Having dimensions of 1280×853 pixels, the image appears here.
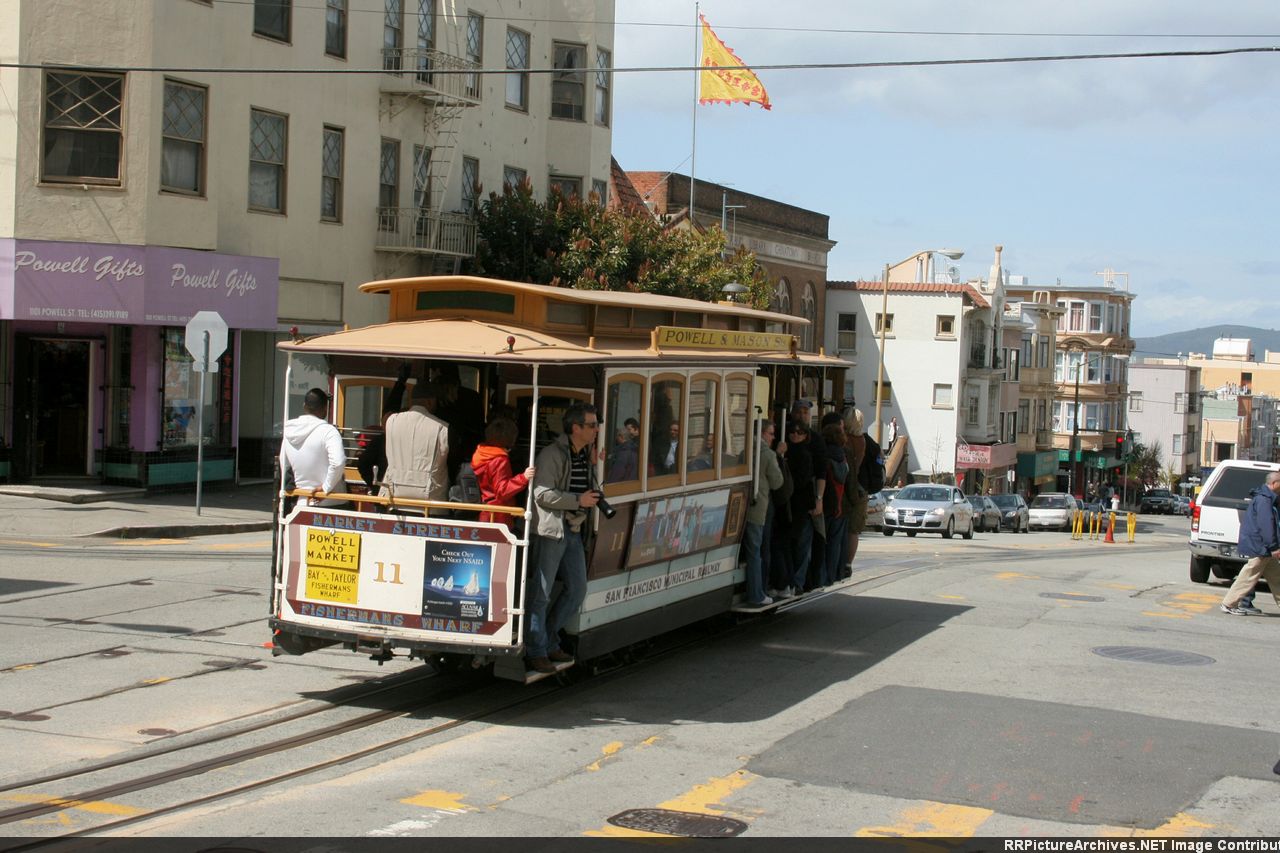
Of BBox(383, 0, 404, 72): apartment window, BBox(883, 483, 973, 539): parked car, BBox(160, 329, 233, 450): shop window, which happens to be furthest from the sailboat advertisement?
BBox(883, 483, 973, 539): parked car

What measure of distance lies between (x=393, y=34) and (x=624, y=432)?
778 inches

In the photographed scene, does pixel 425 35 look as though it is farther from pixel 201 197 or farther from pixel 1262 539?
pixel 1262 539

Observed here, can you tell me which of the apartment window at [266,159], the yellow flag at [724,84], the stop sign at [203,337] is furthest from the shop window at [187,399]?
the yellow flag at [724,84]

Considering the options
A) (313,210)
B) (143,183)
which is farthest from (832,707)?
(313,210)

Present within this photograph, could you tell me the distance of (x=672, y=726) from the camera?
9.46 meters

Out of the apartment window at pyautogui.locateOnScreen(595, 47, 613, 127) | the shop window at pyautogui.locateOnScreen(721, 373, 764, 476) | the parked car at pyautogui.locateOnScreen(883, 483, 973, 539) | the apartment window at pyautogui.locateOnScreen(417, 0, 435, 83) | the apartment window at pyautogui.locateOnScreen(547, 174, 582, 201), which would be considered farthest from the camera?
the apartment window at pyautogui.locateOnScreen(595, 47, 613, 127)

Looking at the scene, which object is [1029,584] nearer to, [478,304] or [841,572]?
[841,572]

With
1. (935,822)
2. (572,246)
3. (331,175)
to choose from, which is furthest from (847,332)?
(935,822)

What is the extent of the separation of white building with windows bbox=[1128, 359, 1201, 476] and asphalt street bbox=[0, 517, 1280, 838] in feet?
323

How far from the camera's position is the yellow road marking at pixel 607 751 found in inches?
329

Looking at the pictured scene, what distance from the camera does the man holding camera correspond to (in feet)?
30.4

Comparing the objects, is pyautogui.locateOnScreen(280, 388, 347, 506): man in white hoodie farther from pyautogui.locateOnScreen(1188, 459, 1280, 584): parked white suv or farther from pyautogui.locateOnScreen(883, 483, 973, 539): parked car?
pyautogui.locateOnScreen(883, 483, 973, 539): parked car

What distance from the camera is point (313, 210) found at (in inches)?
1015

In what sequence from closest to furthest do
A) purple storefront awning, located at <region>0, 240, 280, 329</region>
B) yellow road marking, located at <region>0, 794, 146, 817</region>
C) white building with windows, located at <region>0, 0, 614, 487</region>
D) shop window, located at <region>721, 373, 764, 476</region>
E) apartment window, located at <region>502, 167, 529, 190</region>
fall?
yellow road marking, located at <region>0, 794, 146, 817</region>
shop window, located at <region>721, 373, 764, 476</region>
purple storefront awning, located at <region>0, 240, 280, 329</region>
white building with windows, located at <region>0, 0, 614, 487</region>
apartment window, located at <region>502, 167, 529, 190</region>
